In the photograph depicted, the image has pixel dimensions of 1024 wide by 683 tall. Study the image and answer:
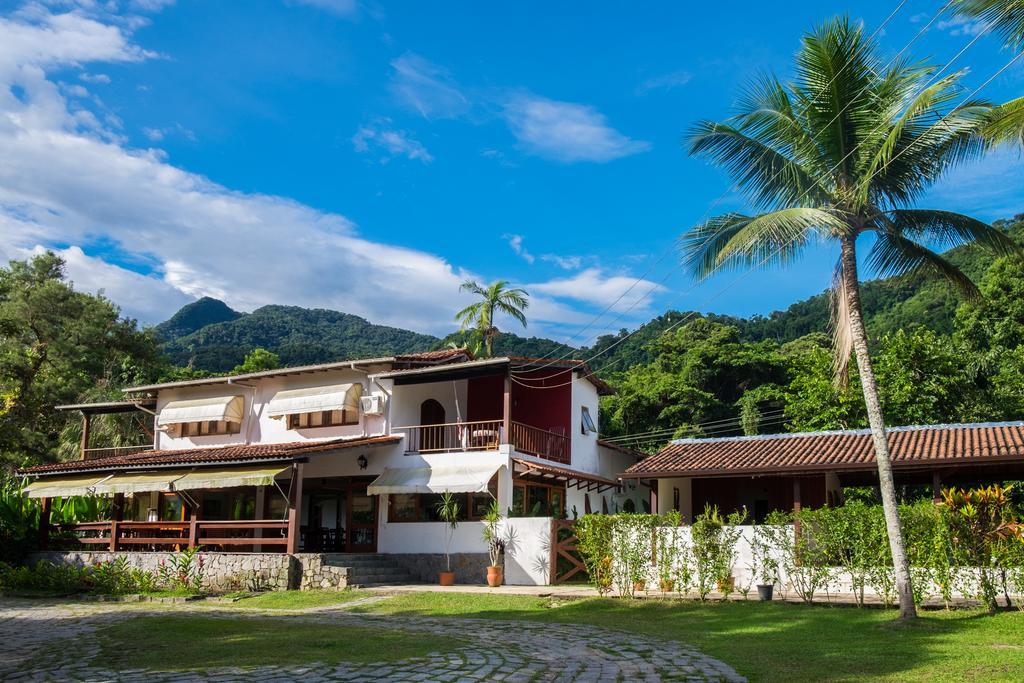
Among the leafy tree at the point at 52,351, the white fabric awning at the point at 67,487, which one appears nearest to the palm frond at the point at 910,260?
the white fabric awning at the point at 67,487

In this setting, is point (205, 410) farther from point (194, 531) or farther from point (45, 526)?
point (45, 526)

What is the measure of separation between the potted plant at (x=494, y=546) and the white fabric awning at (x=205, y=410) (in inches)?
373

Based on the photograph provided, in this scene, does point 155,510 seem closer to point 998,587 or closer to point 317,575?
point 317,575

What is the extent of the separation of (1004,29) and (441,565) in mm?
16344

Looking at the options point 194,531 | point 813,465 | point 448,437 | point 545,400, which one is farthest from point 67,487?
point 813,465

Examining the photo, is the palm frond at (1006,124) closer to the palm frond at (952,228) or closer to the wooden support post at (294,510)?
the palm frond at (952,228)

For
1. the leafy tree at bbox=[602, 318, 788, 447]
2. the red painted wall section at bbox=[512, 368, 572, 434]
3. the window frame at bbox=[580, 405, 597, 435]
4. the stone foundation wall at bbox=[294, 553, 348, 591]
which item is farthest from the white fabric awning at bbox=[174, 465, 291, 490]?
the leafy tree at bbox=[602, 318, 788, 447]

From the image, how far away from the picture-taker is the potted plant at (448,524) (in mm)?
19981

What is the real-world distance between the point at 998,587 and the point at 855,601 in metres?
2.15

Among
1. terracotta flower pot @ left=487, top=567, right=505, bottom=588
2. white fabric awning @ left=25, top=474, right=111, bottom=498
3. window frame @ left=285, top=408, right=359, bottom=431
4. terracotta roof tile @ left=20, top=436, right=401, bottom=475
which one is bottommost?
terracotta flower pot @ left=487, top=567, right=505, bottom=588

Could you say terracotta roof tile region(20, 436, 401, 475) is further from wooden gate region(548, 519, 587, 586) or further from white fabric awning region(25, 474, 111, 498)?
wooden gate region(548, 519, 587, 586)

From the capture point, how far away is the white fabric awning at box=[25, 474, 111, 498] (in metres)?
22.7

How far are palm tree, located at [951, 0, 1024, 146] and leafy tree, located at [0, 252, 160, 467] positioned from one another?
29923 millimetres

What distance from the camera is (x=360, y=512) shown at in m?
23.2
